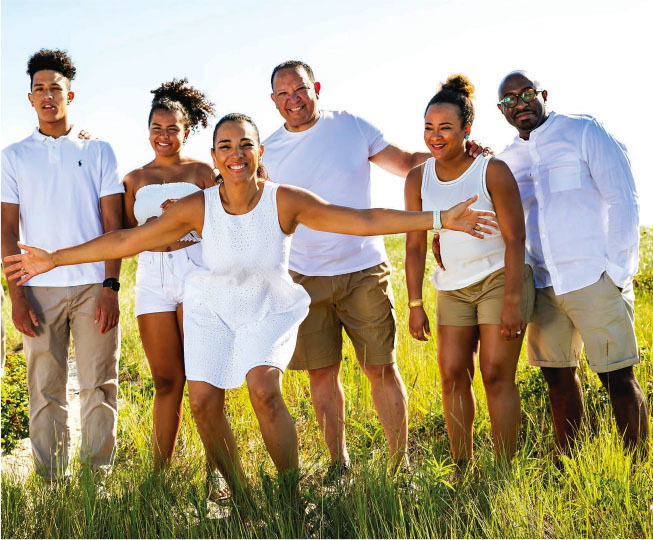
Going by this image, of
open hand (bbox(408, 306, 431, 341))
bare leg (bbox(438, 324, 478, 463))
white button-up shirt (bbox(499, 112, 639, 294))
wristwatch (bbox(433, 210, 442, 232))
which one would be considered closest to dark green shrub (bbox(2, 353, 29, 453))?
open hand (bbox(408, 306, 431, 341))

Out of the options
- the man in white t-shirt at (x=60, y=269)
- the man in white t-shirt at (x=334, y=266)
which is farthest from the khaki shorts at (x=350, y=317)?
the man in white t-shirt at (x=60, y=269)

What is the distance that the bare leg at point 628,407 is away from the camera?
455 centimetres

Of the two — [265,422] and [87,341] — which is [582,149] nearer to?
[265,422]

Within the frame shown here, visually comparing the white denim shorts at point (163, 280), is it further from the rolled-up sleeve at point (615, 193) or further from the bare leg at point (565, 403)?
the rolled-up sleeve at point (615, 193)

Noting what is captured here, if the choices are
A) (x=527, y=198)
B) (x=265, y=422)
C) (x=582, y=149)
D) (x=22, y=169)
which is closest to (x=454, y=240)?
(x=527, y=198)

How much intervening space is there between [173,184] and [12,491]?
6.97 feet

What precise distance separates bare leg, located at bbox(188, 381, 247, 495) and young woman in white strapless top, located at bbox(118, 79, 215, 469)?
2.10ft

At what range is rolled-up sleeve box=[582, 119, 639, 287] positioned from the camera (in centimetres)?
451

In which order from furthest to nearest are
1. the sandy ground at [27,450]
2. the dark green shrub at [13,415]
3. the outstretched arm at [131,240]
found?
the dark green shrub at [13,415]
the sandy ground at [27,450]
the outstretched arm at [131,240]

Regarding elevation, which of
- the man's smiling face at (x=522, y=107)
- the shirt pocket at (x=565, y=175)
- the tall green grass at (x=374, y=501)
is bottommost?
the tall green grass at (x=374, y=501)

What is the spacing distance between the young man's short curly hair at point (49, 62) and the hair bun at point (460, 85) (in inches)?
103

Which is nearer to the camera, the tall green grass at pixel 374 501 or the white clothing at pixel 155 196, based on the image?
the tall green grass at pixel 374 501

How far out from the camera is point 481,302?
14.6ft

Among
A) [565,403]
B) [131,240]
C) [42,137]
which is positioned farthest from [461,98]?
[42,137]
